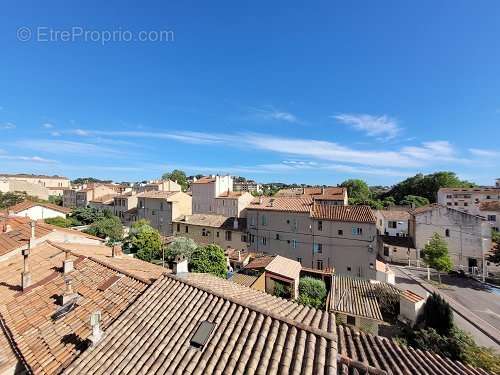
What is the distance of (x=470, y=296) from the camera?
2828 cm

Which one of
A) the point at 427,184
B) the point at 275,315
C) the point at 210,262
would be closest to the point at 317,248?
the point at 210,262

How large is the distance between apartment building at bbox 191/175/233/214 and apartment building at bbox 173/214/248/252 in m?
4.04

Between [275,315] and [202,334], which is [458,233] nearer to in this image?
[275,315]

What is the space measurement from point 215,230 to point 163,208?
44.5 feet

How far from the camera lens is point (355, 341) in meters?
7.22

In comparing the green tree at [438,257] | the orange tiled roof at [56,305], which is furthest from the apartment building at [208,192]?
the orange tiled roof at [56,305]

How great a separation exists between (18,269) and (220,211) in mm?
32540

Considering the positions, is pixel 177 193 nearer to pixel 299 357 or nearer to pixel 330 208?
pixel 330 208

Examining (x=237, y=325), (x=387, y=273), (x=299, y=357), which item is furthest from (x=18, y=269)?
(x=387, y=273)

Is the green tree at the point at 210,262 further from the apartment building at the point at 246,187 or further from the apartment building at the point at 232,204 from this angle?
the apartment building at the point at 246,187

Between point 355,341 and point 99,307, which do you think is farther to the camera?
point 99,307

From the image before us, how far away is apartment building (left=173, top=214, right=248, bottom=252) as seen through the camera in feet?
124

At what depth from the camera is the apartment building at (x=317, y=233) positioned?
2930 cm

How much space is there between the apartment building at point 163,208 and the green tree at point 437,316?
3862cm
